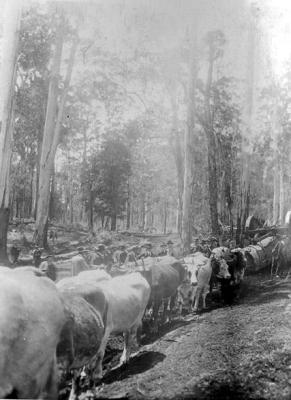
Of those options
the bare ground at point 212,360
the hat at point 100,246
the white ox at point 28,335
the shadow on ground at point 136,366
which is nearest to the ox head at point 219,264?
the bare ground at point 212,360

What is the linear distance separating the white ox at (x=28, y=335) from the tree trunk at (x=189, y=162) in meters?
4.68

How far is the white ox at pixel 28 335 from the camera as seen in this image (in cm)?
296

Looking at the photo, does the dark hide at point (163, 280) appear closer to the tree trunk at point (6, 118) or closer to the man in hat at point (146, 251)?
the man in hat at point (146, 251)

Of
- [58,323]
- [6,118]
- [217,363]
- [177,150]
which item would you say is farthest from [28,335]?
[177,150]

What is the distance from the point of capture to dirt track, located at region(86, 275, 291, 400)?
3.99 meters

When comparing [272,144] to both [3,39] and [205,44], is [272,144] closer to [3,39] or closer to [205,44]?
[205,44]

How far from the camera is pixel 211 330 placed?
5.93 m

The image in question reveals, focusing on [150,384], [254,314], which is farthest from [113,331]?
Answer: [254,314]

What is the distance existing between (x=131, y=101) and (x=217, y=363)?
3.70 meters

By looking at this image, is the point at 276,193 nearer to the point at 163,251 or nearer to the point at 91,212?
the point at 163,251

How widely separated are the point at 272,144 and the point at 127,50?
446 cm

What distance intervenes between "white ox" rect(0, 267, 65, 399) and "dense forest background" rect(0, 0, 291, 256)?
2.41 metres

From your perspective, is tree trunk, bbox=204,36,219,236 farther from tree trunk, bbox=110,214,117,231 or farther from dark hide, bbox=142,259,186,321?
tree trunk, bbox=110,214,117,231

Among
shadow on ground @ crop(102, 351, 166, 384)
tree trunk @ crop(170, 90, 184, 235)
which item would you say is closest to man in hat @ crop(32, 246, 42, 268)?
shadow on ground @ crop(102, 351, 166, 384)
